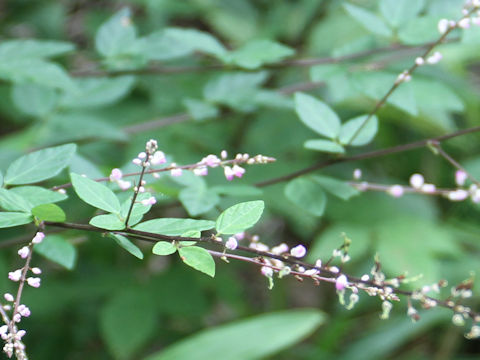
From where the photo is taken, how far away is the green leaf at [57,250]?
0.79 metres

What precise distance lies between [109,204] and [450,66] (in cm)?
172

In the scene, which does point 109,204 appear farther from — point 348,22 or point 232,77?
point 348,22

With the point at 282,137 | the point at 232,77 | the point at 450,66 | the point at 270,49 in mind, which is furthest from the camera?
the point at 450,66

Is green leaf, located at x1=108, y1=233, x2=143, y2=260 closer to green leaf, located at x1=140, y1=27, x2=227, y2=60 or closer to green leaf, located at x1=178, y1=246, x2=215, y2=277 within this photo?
green leaf, located at x1=178, y1=246, x2=215, y2=277

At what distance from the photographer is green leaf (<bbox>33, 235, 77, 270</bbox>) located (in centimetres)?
79

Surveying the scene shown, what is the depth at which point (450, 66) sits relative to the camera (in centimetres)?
200

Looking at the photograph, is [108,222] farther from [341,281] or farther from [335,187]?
[335,187]

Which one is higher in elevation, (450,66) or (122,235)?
(122,235)

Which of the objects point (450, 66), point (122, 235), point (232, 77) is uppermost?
point (122, 235)

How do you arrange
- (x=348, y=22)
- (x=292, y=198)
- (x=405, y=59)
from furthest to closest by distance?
(x=348, y=22) < (x=405, y=59) < (x=292, y=198)

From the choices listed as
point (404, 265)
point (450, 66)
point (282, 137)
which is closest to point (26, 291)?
point (282, 137)

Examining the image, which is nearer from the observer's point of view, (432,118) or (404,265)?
(404,265)

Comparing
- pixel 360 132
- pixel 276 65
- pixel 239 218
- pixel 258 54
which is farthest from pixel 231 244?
pixel 276 65

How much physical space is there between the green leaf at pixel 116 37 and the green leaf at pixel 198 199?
45 centimetres
